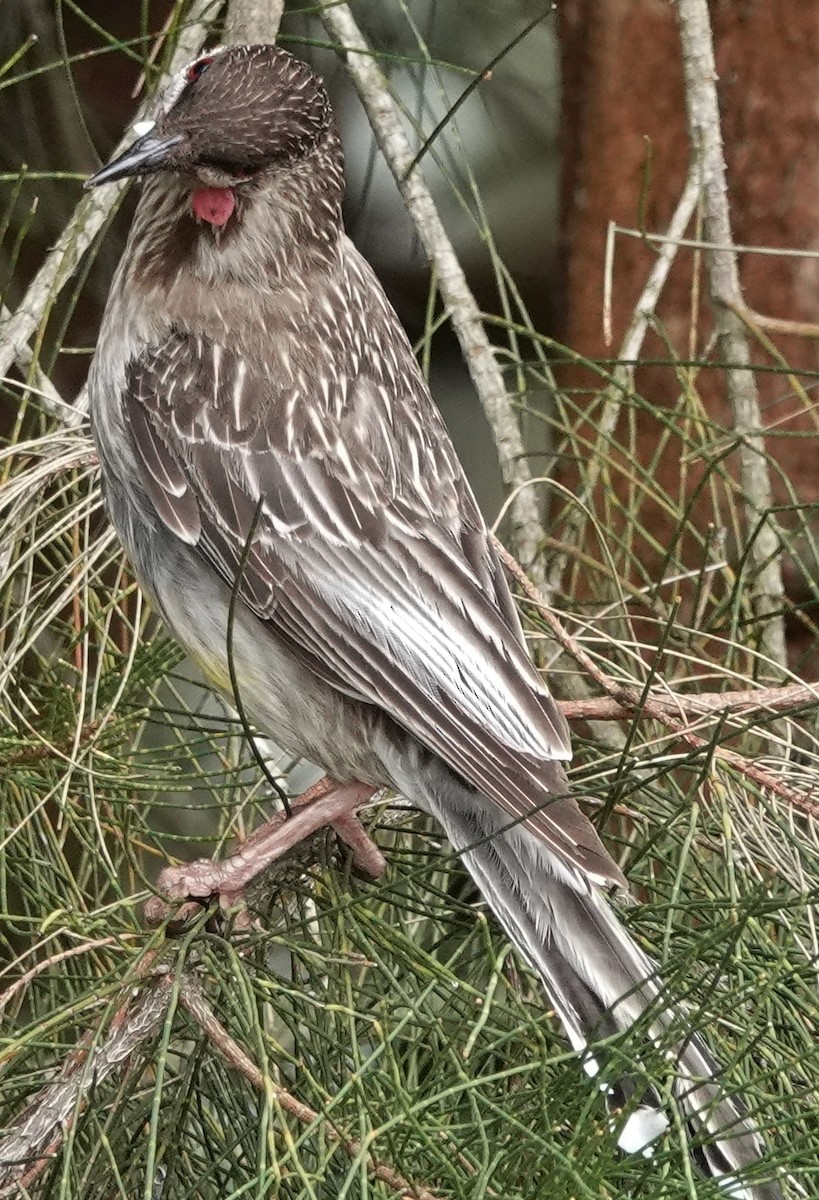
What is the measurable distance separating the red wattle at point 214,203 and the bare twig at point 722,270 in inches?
35.3

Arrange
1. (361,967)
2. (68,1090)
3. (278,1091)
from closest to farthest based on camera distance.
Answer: (278,1091), (68,1090), (361,967)

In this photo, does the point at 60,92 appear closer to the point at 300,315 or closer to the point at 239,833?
the point at 300,315

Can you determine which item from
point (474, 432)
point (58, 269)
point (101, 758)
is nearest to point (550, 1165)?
point (101, 758)

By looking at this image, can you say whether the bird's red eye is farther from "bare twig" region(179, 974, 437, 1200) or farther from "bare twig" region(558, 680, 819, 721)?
"bare twig" region(179, 974, 437, 1200)

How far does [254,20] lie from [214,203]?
0.39 m

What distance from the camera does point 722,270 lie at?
319cm

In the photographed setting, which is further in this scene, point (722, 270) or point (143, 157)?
point (722, 270)

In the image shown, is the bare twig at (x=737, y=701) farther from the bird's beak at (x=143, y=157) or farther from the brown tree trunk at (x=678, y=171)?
the brown tree trunk at (x=678, y=171)

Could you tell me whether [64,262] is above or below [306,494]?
above

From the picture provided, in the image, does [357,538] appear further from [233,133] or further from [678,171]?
[678,171]

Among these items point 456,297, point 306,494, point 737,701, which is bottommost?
point 737,701

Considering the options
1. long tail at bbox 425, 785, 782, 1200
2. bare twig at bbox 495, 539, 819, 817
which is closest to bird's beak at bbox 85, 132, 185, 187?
bare twig at bbox 495, 539, 819, 817

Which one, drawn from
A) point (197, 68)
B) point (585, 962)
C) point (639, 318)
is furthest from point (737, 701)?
point (197, 68)

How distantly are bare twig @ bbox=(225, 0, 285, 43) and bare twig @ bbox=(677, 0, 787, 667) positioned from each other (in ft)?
2.59
